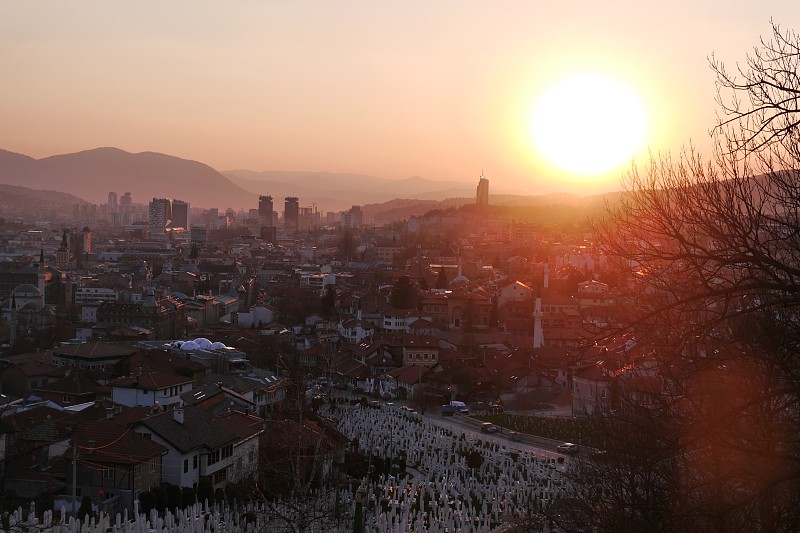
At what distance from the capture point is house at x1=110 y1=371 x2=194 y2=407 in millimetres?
16469

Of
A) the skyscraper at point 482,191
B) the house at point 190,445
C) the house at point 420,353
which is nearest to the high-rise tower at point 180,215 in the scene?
the skyscraper at point 482,191

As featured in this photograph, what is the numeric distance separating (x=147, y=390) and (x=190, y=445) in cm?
504

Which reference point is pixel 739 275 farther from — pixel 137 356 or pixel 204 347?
pixel 204 347

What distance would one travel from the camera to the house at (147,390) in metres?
16.5

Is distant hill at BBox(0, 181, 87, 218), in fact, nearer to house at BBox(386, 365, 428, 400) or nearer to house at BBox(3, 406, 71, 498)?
house at BBox(386, 365, 428, 400)

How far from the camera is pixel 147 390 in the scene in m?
16.5

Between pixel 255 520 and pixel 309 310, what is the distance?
27718mm

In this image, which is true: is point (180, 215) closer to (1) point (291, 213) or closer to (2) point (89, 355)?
(1) point (291, 213)

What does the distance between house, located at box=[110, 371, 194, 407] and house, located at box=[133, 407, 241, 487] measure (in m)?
3.62

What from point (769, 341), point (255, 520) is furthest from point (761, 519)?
point (255, 520)

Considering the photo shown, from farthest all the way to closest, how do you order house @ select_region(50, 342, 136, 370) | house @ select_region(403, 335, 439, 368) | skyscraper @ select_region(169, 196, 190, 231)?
skyscraper @ select_region(169, 196, 190, 231), house @ select_region(403, 335, 439, 368), house @ select_region(50, 342, 136, 370)

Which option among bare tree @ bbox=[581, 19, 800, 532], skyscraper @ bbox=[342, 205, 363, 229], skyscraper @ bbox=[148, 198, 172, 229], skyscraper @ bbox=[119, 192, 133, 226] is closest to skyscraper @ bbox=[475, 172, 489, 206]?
skyscraper @ bbox=[342, 205, 363, 229]

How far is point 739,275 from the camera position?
4125 mm

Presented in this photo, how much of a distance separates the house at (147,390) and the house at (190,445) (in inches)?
143
